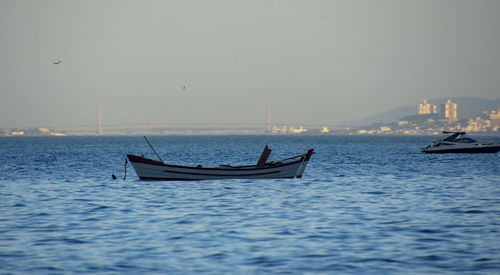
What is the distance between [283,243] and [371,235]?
2.84 meters

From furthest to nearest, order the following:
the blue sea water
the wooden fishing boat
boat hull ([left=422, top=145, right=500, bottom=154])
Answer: boat hull ([left=422, top=145, right=500, bottom=154]), the wooden fishing boat, the blue sea water

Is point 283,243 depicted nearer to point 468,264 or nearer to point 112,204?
point 468,264

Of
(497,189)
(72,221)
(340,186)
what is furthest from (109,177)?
(497,189)

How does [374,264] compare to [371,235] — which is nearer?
[374,264]

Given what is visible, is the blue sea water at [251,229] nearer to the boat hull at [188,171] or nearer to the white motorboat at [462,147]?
the boat hull at [188,171]

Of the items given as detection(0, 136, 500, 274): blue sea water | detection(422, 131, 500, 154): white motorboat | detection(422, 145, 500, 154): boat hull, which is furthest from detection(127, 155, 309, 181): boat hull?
detection(422, 131, 500, 154): white motorboat

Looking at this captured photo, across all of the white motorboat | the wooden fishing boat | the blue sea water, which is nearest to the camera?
the blue sea water

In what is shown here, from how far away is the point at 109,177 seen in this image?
4253 cm

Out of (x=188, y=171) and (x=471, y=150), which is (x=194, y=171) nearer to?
(x=188, y=171)

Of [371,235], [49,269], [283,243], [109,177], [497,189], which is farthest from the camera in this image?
[109,177]

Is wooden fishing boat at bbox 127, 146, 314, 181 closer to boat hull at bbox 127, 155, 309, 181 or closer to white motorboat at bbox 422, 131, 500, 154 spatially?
boat hull at bbox 127, 155, 309, 181

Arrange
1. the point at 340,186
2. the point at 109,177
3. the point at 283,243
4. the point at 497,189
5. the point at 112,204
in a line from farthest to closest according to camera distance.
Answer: the point at 109,177 < the point at 340,186 < the point at 497,189 < the point at 112,204 < the point at 283,243

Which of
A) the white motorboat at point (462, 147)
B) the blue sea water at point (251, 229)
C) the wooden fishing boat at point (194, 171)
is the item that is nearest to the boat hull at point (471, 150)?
the white motorboat at point (462, 147)

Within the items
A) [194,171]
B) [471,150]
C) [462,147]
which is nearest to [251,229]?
[194,171]
